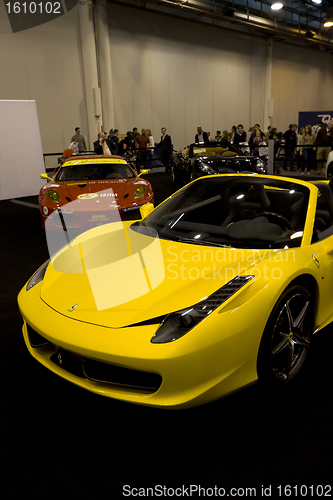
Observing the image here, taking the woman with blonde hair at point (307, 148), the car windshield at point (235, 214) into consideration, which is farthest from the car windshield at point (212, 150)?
the car windshield at point (235, 214)

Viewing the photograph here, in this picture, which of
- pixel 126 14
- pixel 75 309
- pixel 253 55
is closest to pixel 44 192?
pixel 75 309

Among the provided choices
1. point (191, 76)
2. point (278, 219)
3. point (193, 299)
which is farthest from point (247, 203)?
point (191, 76)

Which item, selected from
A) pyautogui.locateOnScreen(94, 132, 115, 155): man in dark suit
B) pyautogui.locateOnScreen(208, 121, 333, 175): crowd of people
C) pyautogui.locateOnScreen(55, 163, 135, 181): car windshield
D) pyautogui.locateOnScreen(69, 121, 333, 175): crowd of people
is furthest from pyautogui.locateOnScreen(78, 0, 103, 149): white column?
pyautogui.locateOnScreen(55, 163, 135, 181): car windshield

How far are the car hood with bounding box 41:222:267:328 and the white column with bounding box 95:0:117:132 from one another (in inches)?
572

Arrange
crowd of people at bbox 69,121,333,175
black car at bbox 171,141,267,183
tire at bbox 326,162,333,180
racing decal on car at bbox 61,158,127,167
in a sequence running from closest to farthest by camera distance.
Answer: racing decal on car at bbox 61,158,127,167
black car at bbox 171,141,267,183
tire at bbox 326,162,333,180
crowd of people at bbox 69,121,333,175

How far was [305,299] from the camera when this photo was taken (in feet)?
7.64

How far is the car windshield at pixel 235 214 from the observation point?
2.58 metres

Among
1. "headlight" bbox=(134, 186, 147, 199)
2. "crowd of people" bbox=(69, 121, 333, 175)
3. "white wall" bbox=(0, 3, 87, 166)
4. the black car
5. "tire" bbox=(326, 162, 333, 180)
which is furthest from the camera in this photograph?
"white wall" bbox=(0, 3, 87, 166)

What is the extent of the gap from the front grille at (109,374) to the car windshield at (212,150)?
8.98 metres

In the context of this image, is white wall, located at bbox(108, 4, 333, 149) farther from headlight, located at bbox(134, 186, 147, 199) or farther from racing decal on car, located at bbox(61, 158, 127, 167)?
headlight, located at bbox(134, 186, 147, 199)

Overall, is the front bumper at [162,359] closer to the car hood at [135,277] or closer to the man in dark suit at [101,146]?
the car hood at [135,277]

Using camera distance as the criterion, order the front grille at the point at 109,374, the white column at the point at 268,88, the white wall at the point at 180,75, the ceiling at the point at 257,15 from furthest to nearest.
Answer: the white column at the point at 268,88 → the white wall at the point at 180,75 → the ceiling at the point at 257,15 → the front grille at the point at 109,374

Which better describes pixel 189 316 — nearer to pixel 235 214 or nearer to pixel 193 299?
pixel 193 299

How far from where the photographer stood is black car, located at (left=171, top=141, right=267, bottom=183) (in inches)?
375
